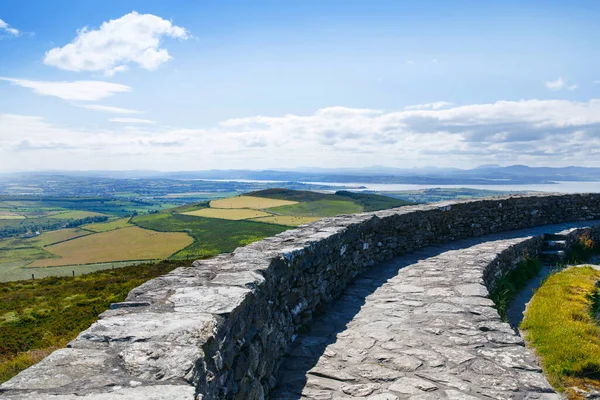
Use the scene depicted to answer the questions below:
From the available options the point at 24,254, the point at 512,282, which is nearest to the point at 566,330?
the point at 512,282

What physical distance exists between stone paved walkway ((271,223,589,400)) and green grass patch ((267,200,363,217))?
199ft

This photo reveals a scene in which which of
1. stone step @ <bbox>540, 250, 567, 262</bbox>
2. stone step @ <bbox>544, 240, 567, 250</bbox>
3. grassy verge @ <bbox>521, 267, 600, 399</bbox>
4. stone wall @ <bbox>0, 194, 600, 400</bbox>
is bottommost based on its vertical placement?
grassy verge @ <bbox>521, 267, 600, 399</bbox>

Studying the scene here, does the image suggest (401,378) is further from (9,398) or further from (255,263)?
(9,398)

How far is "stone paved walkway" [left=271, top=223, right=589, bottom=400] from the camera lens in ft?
12.2

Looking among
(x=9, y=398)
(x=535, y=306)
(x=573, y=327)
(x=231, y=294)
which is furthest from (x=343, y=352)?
(x=535, y=306)

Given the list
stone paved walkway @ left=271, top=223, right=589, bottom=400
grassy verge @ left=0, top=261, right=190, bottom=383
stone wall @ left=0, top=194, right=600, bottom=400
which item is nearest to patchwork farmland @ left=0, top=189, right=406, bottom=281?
grassy verge @ left=0, top=261, right=190, bottom=383

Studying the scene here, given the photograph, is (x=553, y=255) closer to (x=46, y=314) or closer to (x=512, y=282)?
(x=512, y=282)

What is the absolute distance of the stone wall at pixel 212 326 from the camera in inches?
89.7

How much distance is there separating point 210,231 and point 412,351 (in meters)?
61.9

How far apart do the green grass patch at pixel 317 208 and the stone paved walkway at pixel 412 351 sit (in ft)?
199

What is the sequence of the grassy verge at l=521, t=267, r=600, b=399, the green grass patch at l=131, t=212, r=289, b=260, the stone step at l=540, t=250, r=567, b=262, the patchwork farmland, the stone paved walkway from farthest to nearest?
the patchwork farmland
the green grass patch at l=131, t=212, r=289, b=260
the stone step at l=540, t=250, r=567, b=262
the grassy verge at l=521, t=267, r=600, b=399
the stone paved walkway

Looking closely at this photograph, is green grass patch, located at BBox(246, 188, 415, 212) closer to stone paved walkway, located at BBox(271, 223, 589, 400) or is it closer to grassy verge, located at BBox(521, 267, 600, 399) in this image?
grassy verge, located at BBox(521, 267, 600, 399)

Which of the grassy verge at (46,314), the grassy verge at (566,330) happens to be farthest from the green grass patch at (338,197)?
the grassy verge at (566,330)

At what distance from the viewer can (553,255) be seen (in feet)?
37.3
